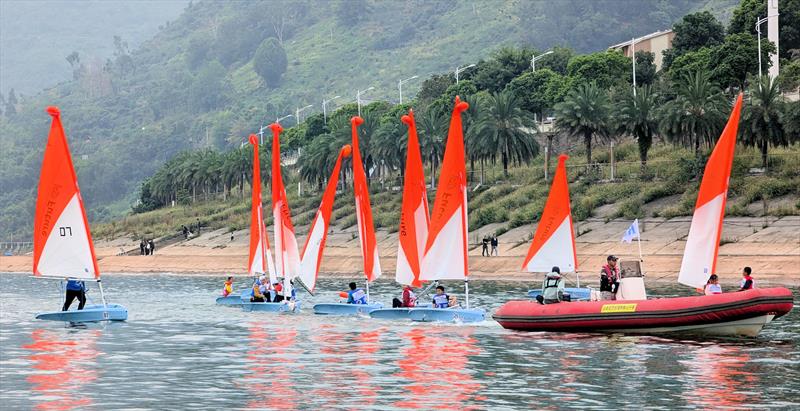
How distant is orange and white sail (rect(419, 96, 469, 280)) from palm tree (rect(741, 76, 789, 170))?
4234 centimetres

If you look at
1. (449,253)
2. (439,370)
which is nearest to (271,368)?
(439,370)

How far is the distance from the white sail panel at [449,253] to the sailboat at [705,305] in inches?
200

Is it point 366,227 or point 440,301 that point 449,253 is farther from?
point 366,227

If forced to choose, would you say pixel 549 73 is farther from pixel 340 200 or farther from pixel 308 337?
pixel 308 337

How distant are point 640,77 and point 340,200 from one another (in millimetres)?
42088

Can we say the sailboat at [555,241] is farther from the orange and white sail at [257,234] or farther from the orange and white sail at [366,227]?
the orange and white sail at [257,234]

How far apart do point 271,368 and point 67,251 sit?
12.4m

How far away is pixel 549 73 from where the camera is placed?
150m

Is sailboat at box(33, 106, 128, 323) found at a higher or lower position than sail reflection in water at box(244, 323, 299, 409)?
higher

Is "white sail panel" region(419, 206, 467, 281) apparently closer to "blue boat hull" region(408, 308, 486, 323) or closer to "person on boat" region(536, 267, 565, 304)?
"blue boat hull" region(408, 308, 486, 323)

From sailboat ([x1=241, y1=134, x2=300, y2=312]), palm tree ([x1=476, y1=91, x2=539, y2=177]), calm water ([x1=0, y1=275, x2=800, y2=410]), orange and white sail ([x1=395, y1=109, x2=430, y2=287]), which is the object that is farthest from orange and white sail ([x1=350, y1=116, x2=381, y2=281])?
palm tree ([x1=476, y1=91, x2=539, y2=177])

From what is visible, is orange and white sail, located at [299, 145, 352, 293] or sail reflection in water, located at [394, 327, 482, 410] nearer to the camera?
sail reflection in water, located at [394, 327, 482, 410]

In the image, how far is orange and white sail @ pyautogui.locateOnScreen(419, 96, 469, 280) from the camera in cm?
4306

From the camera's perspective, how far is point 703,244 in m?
37.6
